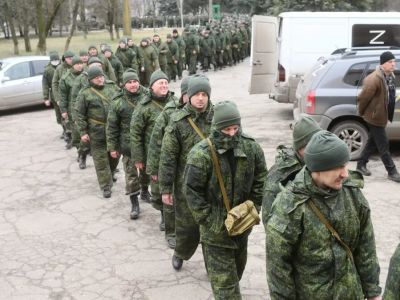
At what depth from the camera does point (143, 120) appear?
5.93 m

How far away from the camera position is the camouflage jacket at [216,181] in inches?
150

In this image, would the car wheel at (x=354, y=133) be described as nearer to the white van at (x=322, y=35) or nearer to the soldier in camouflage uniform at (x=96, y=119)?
the white van at (x=322, y=35)

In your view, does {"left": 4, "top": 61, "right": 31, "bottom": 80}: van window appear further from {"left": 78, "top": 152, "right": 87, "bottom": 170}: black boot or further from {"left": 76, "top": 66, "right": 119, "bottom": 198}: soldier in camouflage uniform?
{"left": 76, "top": 66, "right": 119, "bottom": 198}: soldier in camouflage uniform

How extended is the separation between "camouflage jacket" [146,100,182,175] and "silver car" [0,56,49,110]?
34.0 feet

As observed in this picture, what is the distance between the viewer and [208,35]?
832 inches

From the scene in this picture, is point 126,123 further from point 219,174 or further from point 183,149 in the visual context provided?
point 219,174

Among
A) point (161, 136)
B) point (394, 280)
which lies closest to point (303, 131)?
point (394, 280)

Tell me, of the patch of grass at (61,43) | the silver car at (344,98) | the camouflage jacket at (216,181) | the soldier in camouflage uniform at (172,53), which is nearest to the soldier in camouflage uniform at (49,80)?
the silver car at (344,98)

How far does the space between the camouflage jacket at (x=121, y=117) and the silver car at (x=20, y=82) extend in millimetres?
8814

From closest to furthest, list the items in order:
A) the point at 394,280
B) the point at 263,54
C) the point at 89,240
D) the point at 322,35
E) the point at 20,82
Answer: the point at 394,280 < the point at 89,240 < the point at 322,35 < the point at 263,54 < the point at 20,82

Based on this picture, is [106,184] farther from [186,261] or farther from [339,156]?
[339,156]

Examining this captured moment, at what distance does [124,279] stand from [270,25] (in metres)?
9.53

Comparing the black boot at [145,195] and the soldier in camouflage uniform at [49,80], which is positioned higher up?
the soldier in camouflage uniform at [49,80]

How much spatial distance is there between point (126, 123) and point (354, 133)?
3.74 meters
